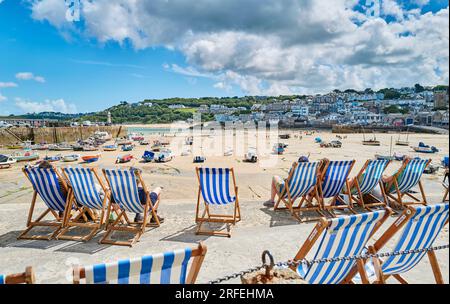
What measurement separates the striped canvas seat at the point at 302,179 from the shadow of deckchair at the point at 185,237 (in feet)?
5.90

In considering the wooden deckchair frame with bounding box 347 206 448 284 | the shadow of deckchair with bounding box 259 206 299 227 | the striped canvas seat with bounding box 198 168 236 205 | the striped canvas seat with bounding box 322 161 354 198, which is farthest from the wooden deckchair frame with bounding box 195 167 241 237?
the wooden deckchair frame with bounding box 347 206 448 284

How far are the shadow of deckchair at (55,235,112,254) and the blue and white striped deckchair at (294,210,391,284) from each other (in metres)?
2.79

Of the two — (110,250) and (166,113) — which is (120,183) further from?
(166,113)

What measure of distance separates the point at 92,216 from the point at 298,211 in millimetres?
3625

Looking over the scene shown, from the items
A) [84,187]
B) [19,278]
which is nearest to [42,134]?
[84,187]

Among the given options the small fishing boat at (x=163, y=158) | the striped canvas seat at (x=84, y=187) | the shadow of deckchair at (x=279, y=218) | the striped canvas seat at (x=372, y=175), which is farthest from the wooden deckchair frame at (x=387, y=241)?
the small fishing boat at (x=163, y=158)

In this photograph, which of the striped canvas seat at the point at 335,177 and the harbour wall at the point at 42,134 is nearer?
the striped canvas seat at the point at 335,177

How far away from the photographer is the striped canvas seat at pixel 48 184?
14.5ft

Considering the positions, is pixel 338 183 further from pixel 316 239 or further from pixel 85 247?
pixel 85 247

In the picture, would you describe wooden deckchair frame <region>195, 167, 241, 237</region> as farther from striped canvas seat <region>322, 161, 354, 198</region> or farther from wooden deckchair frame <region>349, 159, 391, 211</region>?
wooden deckchair frame <region>349, 159, 391, 211</region>

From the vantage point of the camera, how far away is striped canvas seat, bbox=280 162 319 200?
5.02 m

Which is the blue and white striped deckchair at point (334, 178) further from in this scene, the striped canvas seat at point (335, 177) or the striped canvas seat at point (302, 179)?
the striped canvas seat at point (302, 179)

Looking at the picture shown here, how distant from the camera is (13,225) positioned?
5.05 meters
